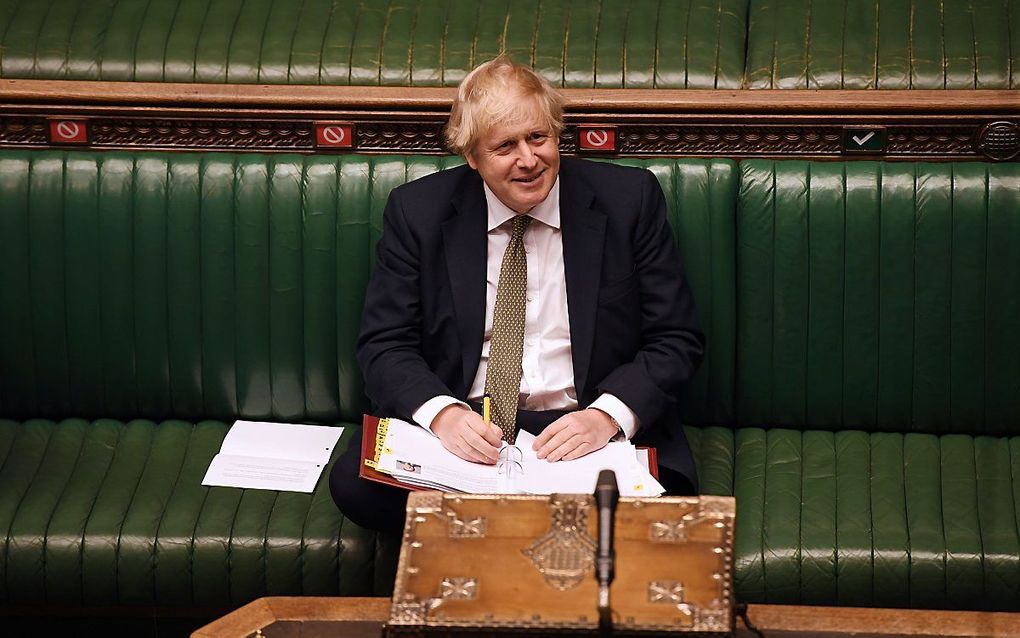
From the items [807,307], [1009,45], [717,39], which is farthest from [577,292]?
[1009,45]

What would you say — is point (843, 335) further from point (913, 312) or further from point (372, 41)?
point (372, 41)

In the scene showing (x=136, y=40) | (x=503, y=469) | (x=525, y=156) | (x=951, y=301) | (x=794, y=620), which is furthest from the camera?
(x=136, y=40)

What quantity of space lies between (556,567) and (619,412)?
845mm

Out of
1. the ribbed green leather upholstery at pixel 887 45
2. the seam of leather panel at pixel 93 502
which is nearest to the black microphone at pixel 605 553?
the seam of leather panel at pixel 93 502

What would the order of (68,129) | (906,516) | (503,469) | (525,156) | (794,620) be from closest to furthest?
(794,620)
(503,469)
(525,156)
(906,516)
(68,129)

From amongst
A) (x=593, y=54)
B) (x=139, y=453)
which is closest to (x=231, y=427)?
(x=139, y=453)

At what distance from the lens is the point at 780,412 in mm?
3221

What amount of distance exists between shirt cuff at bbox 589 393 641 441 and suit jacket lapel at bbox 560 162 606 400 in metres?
0.12

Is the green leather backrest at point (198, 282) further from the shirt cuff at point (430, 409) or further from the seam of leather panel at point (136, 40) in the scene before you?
the shirt cuff at point (430, 409)

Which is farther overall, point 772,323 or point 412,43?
point 412,43

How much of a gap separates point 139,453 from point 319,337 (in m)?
0.54

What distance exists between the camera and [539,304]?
9.49 ft

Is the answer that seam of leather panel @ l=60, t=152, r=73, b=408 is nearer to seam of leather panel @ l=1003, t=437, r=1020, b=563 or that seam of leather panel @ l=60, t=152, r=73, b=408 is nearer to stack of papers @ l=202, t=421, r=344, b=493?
stack of papers @ l=202, t=421, r=344, b=493

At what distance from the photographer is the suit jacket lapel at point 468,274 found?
9.43 ft
